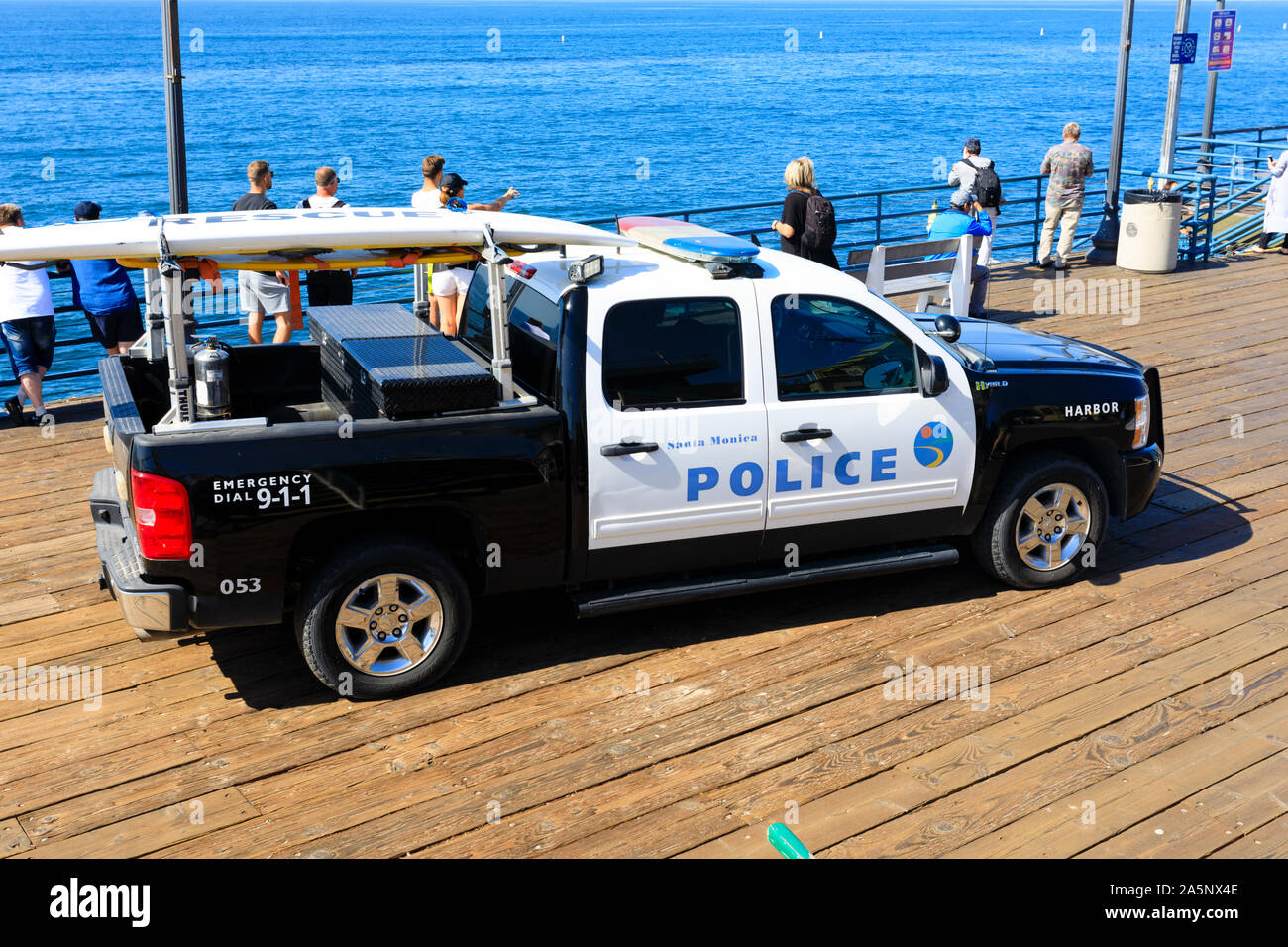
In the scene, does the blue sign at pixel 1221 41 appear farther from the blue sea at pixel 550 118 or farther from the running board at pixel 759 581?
the running board at pixel 759 581

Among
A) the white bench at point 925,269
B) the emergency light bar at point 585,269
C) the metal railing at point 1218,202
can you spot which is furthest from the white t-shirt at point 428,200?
the metal railing at point 1218,202

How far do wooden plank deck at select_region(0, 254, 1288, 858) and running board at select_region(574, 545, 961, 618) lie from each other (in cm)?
30

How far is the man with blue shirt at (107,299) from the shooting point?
1016 cm

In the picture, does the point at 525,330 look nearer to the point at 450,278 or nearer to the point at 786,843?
the point at 786,843

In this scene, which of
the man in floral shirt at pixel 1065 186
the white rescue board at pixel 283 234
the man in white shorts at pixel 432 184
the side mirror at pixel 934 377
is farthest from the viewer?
the man in floral shirt at pixel 1065 186

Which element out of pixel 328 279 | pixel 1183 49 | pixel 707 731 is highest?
pixel 1183 49

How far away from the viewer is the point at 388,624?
582 cm

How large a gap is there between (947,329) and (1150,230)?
1089cm

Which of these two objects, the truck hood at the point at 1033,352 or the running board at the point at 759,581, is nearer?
the running board at the point at 759,581

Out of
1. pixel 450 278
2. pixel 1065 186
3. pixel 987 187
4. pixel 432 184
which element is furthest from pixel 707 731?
pixel 1065 186

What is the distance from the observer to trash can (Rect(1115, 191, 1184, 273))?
16.3m

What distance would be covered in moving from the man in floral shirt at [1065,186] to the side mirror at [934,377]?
417 inches

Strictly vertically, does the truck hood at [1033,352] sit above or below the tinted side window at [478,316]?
below

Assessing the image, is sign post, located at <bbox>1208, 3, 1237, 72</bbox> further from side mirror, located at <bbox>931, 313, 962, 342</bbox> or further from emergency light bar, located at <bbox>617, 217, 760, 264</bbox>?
emergency light bar, located at <bbox>617, 217, 760, 264</bbox>
